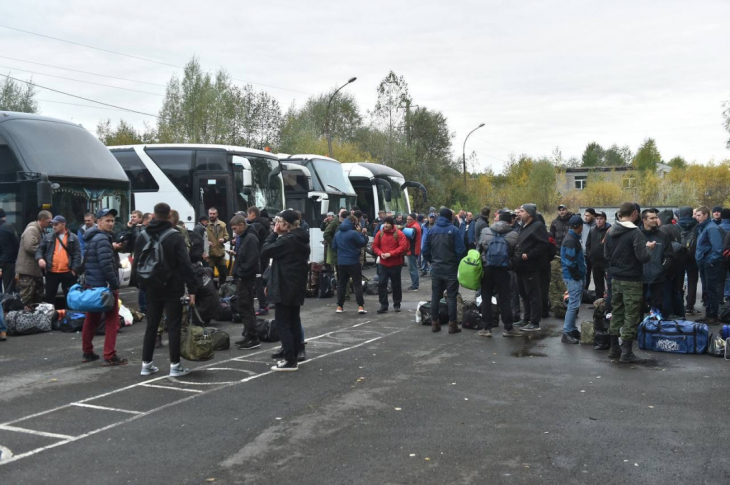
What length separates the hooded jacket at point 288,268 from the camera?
340 inches

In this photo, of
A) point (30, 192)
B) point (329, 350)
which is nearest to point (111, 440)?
point (329, 350)

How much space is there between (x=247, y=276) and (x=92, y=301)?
2306mm

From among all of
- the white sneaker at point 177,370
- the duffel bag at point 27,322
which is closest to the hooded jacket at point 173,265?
the white sneaker at point 177,370

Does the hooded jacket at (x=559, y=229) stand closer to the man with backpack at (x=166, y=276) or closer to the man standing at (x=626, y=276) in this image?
the man standing at (x=626, y=276)

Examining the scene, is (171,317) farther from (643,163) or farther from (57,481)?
(643,163)

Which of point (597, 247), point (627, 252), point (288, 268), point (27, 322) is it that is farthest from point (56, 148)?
point (627, 252)

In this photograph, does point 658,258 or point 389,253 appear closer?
point 658,258

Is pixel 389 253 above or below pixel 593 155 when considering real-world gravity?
below

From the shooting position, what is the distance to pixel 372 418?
6.47 meters

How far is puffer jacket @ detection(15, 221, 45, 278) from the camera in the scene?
11914mm

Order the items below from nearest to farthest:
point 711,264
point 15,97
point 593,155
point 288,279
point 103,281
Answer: point 288,279 < point 103,281 < point 711,264 < point 15,97 < point 593,155

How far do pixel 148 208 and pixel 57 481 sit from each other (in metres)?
15.6

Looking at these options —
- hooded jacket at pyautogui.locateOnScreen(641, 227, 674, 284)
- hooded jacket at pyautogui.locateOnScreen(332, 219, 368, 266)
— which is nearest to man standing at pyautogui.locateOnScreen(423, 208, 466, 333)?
hooded jacket at pyautogui.locateOnScreen(332, 219, 368, 266)

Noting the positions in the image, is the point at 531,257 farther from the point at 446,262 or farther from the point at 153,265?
the point at 153,265
